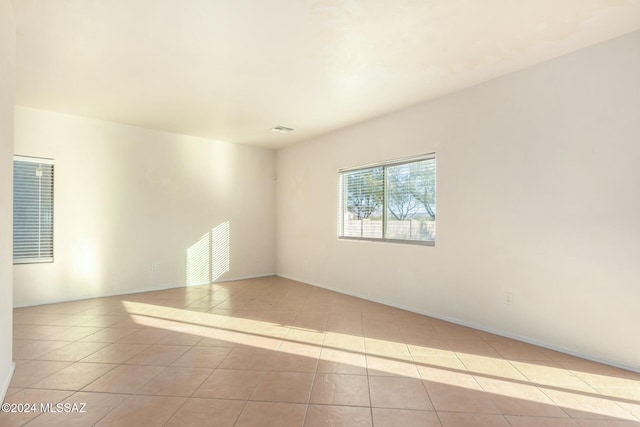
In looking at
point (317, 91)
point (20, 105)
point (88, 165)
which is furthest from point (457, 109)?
point (20, 105)

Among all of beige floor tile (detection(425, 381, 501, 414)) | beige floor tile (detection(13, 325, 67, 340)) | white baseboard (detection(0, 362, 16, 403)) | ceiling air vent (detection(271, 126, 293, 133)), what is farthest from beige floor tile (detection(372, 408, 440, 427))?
ceiling air vent (detection(271, 126, 293, 133))

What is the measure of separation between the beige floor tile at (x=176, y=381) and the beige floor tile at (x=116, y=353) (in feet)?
1.72

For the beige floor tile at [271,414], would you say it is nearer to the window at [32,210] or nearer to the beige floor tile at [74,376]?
the beige floor tile at [74,376]

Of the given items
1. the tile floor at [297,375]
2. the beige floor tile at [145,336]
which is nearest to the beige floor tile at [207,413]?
the tile floor at [297,375]

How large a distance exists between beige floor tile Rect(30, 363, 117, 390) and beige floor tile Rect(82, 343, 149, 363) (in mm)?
90

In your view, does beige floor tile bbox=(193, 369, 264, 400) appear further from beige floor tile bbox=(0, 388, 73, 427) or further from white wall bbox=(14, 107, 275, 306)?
white wall bbox=(14, 107, 275, 306)

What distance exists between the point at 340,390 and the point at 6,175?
2712 millimetres

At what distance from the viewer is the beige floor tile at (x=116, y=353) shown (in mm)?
2623

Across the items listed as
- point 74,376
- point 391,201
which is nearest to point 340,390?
point 74,376

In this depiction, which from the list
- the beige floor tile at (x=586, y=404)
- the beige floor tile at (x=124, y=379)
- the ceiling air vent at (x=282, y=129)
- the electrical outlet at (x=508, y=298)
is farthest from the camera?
the ceiling air vent at (x=282, y=129)

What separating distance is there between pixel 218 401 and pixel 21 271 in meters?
3.94

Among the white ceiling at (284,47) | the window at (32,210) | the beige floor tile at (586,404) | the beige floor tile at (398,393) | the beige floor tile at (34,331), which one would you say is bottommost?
the beige floor tile at (34,331)

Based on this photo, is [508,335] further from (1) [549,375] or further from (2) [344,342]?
(2) [344,342]

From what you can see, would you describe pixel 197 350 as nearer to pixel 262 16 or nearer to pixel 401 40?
pixel 262 16
